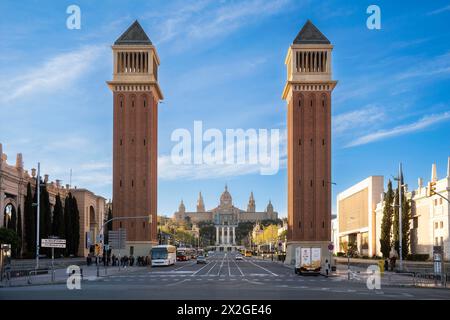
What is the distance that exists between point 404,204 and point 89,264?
40.4 metres

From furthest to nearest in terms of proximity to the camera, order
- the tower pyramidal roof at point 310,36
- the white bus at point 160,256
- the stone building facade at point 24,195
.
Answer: the tower pyramidal roof at point 310,36 < the white bus at point 160,256 < the stone building facade at point 24,195

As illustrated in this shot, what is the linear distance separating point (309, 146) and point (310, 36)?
18.1 m

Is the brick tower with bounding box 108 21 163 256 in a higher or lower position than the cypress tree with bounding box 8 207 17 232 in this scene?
higher

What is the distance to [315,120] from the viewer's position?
A: 336ft

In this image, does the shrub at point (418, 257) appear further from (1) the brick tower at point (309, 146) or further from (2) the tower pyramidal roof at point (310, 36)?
(2) the tower pyramidal roof at point (310, 36)

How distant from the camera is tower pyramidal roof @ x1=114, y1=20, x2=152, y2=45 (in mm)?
105750

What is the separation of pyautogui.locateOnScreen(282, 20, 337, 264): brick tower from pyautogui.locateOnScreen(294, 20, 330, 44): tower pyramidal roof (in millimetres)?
964

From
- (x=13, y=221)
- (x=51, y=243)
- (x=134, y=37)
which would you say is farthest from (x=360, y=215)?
(x=51, y=243)

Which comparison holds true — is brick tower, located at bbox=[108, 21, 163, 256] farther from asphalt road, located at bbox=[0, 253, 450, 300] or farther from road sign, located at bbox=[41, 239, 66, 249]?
asphalt road, located at bbox=[0, 253, 450, 300]

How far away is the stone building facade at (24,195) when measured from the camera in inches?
2988

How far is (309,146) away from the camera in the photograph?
4043 inches

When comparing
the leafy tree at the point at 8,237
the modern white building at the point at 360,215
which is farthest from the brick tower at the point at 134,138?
the modern white building at the point at 360,215

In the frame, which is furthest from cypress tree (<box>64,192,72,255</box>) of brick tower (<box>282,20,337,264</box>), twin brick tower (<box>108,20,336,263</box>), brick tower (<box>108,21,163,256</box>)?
brick tower (<box>282,20,337,264</box>)
